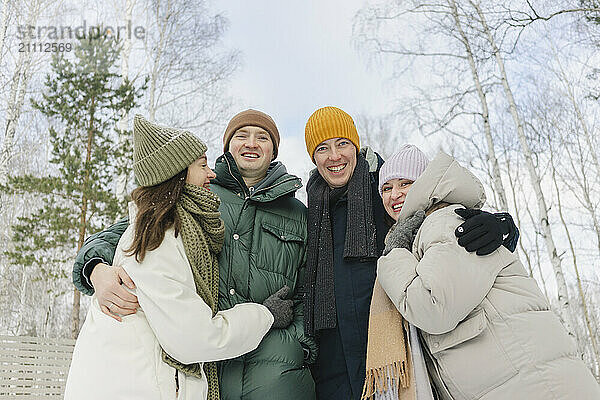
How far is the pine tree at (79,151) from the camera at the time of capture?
394 inches

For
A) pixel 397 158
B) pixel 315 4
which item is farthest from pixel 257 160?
pixel 315 4

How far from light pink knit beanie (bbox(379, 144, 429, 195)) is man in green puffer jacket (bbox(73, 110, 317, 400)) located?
459 mm

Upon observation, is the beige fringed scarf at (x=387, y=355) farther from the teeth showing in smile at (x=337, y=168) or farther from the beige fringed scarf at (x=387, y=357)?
the teeth showing in smile at (x=337, y=168)

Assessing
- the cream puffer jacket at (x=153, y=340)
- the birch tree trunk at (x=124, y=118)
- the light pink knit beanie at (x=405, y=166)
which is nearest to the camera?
the cream puffer jacket at (x=153, y=340)

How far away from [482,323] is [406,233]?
18.6 inches

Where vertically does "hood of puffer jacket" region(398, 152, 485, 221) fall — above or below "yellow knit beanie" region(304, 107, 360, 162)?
below

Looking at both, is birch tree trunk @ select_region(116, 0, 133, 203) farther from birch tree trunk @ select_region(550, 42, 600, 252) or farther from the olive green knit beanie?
birch tree trunk @ select_region(550, 42, 600, 252)

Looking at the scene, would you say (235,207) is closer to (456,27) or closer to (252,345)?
(252,345)

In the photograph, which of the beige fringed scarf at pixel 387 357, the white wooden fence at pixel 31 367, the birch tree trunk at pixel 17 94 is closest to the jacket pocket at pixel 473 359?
the beige fringed scarf at pixel 387 357

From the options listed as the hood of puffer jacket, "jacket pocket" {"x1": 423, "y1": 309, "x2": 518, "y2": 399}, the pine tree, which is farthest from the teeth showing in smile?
the pine tree

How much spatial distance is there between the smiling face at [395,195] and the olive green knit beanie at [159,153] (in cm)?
97

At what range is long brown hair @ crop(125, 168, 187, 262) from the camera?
183 centimetres

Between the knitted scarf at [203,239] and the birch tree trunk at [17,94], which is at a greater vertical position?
the birch tree trunk at [17,94]

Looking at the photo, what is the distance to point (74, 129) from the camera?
34.9 feet
